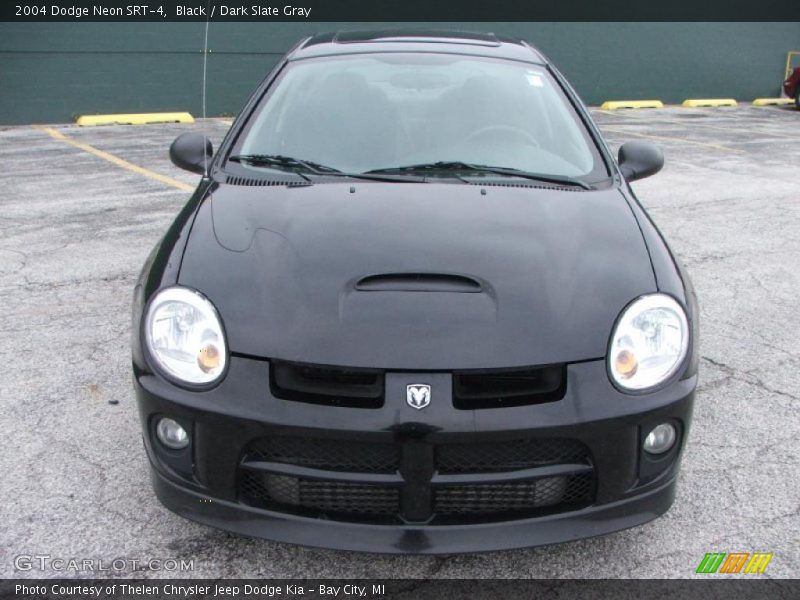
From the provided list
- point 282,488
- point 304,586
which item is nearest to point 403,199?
point 282,488

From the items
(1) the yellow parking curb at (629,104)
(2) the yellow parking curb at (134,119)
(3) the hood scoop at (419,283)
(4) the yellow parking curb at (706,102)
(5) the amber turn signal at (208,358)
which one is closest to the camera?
(5) the amber turn signal at (208,358)

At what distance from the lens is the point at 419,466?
209 cm

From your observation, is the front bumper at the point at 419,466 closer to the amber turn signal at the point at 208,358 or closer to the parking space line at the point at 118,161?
the amber turn signal at the point at 208,358

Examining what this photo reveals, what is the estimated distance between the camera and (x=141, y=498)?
2.72 meters

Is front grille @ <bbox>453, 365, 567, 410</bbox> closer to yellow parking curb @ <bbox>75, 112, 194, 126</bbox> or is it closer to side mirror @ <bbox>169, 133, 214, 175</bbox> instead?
side mirror @ <bbox>169, 133, 214, 175</bbox>

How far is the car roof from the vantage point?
12.3 feet

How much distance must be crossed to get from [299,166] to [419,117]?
0.56 meters

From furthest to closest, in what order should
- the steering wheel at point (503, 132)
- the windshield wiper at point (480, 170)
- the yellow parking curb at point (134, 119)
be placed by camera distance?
the yellow parking curb at point (134, 119) → the steering wheel at point (503, 132) → the windshield wiper at point (480, 170)

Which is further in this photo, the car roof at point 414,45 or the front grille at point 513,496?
the car roof at point 414,45

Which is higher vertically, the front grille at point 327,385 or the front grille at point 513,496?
the front grille at point 327,385
